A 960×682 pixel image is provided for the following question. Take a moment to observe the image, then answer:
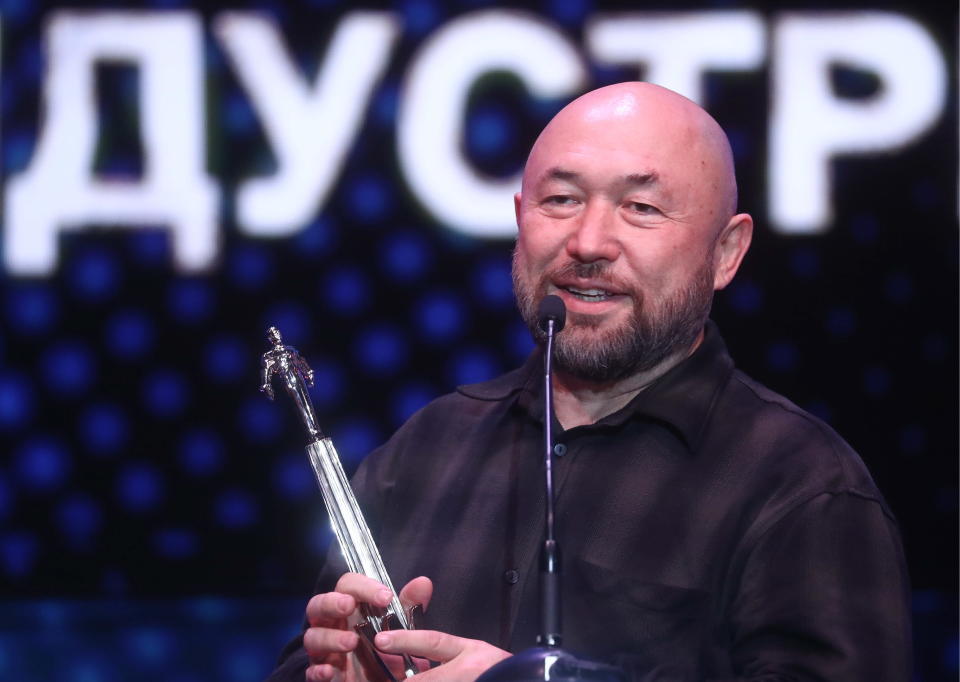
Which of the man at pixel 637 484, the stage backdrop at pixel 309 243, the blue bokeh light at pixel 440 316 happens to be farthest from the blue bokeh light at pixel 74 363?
the man at pixel 637 484

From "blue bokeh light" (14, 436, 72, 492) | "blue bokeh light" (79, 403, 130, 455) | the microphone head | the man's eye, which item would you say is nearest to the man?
the man's eye

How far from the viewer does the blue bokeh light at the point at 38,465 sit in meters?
2.94

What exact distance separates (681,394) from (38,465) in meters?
1.86

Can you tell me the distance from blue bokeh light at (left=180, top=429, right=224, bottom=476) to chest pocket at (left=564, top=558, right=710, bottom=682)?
5.13 feet

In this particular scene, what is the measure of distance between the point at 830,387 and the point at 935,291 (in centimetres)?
31

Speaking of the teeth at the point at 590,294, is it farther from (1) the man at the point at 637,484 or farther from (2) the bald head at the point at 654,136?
(2) the bald head at the point at 654,136

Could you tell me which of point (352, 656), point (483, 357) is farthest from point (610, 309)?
point (483, 357)

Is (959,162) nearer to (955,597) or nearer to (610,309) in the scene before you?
(955,597)

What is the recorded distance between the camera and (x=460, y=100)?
9.52ft

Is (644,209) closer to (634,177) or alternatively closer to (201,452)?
(634,177)

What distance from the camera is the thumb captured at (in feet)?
4.69

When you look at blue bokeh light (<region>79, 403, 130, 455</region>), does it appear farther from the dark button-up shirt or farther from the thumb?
the thumb

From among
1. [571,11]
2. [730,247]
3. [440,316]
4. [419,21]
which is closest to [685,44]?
[571,11]

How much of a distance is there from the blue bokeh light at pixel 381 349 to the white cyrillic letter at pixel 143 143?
0.40 m
